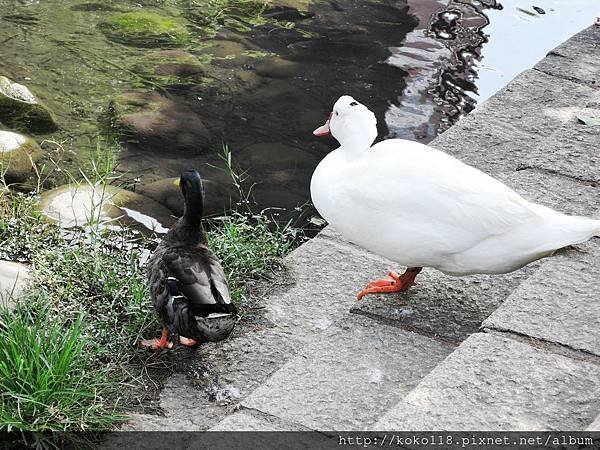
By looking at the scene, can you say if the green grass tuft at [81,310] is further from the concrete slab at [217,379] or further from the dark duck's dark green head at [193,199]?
the dark duck's dark green head at [193,199]

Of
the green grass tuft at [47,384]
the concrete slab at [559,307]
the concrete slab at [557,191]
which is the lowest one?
the green grass tuft at [47,384]

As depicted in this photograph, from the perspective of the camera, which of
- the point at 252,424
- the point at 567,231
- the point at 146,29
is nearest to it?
the point at 252,424

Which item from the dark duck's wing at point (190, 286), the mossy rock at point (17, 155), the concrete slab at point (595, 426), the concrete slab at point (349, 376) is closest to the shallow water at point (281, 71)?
the mossy rock at point (17, 155)

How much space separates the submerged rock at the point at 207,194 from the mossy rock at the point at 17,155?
0.71m

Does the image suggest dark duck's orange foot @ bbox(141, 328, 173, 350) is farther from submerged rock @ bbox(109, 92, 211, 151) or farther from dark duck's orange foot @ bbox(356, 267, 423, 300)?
submerged rock @ bbox(109, 92, 211, 151)

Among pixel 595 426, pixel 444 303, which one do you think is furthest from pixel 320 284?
pixel 595 426

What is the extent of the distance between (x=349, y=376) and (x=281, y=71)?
4723 millimetres

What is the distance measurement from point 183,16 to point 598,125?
4.64 meters

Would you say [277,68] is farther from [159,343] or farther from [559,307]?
[559,307]

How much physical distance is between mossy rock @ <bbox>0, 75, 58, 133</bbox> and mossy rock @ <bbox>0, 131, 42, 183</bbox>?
364mm

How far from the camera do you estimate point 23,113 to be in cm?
643

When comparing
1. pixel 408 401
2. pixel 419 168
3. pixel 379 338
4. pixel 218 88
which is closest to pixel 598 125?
pixel 419 168

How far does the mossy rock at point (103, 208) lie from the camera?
17.4 feet

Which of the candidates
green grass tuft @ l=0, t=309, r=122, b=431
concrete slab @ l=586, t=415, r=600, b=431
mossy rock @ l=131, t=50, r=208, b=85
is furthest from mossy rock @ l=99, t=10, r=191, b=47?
concrete slab @ l=586, t=415, r=600, b=431
